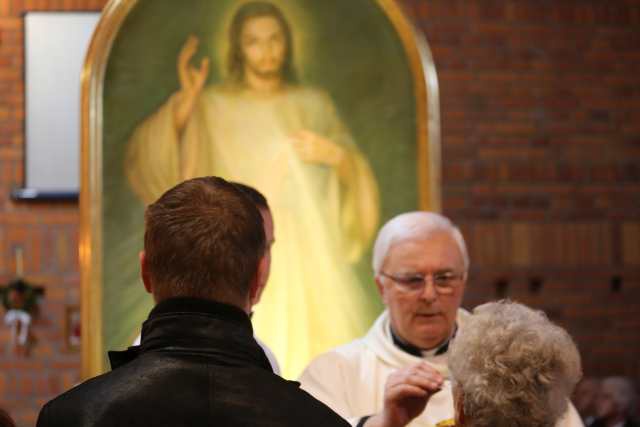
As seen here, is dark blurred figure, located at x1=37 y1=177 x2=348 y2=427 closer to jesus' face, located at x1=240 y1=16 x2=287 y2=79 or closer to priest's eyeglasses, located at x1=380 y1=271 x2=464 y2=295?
priest's eyeglasses, located at x1=380 y1=271 x2=464 y2=295

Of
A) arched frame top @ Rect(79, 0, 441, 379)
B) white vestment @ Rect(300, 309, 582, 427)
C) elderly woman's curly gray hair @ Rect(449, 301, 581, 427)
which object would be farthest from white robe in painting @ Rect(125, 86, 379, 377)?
elderly woman's curly gray hair @ Rect(449, 301, 581, 427)

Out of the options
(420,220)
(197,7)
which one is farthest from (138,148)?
(420,220)

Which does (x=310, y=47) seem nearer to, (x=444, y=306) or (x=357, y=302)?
(x=357, y=302)

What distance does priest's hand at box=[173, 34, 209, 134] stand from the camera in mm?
4721

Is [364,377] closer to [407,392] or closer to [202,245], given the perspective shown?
[407,392]

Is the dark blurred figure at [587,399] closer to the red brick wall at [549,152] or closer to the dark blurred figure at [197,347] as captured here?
the red brick wall at [549,152]

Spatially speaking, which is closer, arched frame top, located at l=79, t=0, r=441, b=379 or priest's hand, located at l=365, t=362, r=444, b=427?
priest's hand, located at l=365, t=362, r=444, b=427

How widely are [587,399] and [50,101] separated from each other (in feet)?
10.4

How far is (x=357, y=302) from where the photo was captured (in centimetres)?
473

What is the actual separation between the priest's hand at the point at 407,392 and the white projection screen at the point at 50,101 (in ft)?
12.7

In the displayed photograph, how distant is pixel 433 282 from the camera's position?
3.52m

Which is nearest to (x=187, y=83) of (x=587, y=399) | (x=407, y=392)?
(x=407, y=392)

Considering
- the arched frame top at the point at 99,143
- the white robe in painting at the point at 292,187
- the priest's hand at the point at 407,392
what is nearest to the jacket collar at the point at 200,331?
the priest's hand at the point at 407,392

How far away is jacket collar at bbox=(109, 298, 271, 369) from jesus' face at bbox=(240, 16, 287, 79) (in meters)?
3.06
